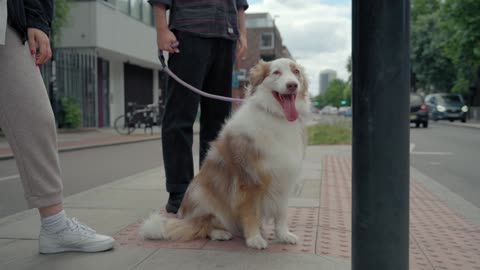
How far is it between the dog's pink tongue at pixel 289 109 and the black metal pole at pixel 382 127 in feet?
3.71

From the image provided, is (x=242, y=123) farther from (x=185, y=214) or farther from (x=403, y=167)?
(x=403, y=167)

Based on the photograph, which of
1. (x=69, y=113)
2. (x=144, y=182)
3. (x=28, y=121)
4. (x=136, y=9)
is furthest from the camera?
(x=136, y=9)

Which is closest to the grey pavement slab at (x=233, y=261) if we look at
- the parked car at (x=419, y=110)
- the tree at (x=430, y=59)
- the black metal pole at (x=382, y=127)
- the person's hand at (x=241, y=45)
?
the black metal pole at (x=382, y=127)

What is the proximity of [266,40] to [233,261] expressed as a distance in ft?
223

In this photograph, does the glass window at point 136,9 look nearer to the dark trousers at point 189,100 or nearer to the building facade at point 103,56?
the building facade at point 103,56

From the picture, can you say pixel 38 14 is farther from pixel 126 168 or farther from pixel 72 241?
pixel 126 168

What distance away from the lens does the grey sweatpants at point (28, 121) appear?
7.43ft

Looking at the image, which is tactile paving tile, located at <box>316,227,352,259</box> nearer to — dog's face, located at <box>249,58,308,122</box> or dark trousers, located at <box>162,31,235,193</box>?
dog's face, located at <box>249,58,308,122</box>

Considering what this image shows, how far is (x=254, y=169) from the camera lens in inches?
102

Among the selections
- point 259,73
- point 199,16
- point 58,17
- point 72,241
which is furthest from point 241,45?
point 58,17

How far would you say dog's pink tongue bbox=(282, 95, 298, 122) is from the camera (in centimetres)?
270

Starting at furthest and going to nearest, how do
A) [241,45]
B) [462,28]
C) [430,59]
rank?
[430,59] → [462,28] → [241,45]

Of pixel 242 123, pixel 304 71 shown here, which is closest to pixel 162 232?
pixel 242 123

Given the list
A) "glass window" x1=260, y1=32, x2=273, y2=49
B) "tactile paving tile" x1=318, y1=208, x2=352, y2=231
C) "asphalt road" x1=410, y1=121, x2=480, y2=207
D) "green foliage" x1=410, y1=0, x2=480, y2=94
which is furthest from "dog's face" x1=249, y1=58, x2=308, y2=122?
"glass window" x1=260, y1=32, x2=273, y2=49
